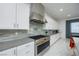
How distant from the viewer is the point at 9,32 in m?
1.82

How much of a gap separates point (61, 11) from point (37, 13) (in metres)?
0.69

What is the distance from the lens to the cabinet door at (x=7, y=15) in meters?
1.26

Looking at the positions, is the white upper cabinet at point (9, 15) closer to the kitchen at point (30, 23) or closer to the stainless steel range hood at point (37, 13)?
the kitchen at point (30, 23)

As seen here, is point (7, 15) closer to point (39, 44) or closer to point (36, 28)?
point (39, 44)

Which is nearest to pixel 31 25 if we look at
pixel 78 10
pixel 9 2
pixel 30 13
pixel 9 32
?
pixel 30 13

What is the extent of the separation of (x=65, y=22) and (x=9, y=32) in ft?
5.05

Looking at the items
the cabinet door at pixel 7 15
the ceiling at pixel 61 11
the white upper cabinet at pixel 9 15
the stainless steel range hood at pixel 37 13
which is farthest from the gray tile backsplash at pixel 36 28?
the cabinet door at pixel 7 15

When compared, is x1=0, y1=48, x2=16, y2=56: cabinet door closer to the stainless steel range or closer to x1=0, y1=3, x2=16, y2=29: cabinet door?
x1=0, y1=3, x2=16, y2=29: cabinet door

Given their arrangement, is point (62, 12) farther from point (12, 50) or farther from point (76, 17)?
point (12, 50)

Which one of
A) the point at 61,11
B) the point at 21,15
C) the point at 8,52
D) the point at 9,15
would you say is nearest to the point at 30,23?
the point at 21,15

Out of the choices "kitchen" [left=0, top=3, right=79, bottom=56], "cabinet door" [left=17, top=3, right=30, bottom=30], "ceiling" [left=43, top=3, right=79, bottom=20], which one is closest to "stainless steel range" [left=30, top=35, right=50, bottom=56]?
"kitchen" [left=0, top=3, right=79, bottom=56]

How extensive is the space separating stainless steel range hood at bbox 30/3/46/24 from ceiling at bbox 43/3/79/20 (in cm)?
16

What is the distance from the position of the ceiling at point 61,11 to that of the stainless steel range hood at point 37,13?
162 mm

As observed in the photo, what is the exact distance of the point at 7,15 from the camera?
4.46ft
